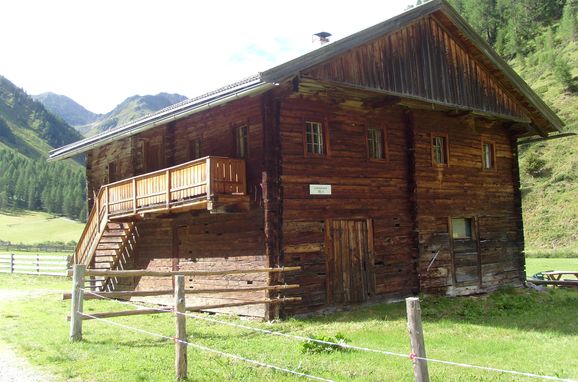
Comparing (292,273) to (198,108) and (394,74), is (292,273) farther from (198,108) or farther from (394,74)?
(394,74)

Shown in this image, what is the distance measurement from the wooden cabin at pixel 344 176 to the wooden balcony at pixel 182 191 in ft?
0.18

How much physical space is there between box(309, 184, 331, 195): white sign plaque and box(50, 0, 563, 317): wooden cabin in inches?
1.3

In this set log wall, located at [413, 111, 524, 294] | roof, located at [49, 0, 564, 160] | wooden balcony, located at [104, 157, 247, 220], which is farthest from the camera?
log wall, located at [413, 111, 524, 294]

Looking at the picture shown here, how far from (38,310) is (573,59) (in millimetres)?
86341

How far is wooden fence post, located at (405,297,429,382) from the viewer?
558cm

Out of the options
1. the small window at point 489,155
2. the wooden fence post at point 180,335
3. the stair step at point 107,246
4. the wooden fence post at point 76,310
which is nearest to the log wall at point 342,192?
the small window at point 489,155

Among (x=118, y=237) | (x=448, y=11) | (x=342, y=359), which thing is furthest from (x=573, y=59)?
(x=342, y=359)

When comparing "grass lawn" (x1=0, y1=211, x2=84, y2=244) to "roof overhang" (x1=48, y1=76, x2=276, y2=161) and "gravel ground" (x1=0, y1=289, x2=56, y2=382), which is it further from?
"gravel ground" (x1=0, y1=289, x2=56, y2=382)

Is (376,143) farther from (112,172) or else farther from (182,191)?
(112,172)

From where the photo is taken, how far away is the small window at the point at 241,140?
16.8 metres

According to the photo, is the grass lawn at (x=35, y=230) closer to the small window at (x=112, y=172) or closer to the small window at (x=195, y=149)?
the small window at (x=112, y=172)

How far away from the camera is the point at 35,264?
125 ft

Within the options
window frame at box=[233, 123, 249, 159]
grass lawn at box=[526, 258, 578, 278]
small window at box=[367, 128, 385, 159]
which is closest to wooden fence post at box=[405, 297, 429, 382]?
window frame at box=[233, 123, 249, 159]

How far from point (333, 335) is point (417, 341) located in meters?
6.88
